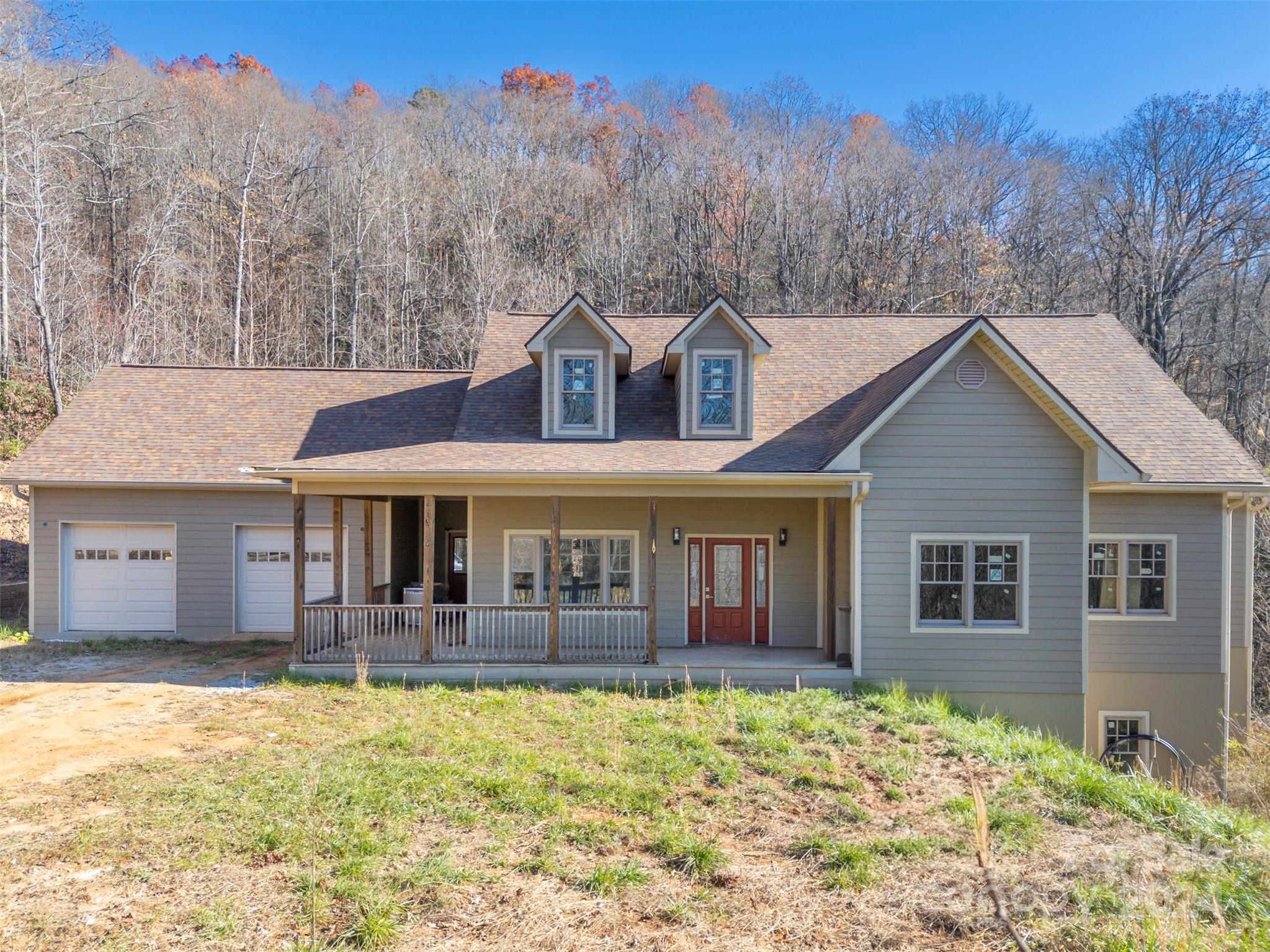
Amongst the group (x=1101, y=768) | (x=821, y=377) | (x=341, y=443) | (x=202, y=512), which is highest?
(x=821, y=377)

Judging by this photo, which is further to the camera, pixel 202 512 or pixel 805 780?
pixel 202 512

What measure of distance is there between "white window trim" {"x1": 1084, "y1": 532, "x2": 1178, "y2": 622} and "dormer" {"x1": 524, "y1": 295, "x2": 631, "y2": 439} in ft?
26.2

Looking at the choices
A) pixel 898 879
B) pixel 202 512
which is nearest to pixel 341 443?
pixel 202 512

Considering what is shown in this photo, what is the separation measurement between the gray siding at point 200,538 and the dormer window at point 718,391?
694 centimetres

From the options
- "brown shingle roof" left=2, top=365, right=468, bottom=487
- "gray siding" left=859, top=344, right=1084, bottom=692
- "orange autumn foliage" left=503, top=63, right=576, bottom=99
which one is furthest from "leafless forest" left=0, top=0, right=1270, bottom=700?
"gray siding" left=859, top=344, right=1084, bottom=692

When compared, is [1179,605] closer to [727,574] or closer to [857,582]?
[857,582]

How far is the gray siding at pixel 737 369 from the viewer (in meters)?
12.4

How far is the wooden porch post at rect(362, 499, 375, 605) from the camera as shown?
1330cm

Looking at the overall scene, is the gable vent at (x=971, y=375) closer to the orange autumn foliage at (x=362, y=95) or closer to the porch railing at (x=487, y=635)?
the porch railing at (x=487, y=635)

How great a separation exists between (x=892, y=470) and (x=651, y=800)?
615 cm

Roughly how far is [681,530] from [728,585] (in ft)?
4.24

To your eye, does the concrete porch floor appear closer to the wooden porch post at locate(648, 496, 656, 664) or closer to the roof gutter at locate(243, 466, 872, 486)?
the wooden porch post at locate(648, 496, 656, 664)

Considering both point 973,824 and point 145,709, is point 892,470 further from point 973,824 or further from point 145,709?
point 145,709

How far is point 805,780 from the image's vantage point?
22.5 feet
